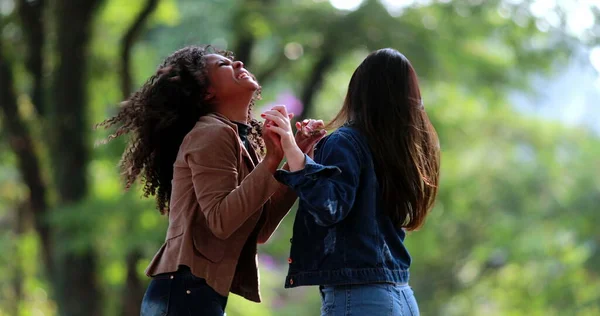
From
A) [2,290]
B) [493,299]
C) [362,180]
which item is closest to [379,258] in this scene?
[362,180]

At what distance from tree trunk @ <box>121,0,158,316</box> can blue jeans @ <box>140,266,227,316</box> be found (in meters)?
5.06

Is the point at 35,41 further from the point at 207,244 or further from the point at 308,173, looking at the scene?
the point at 308,173

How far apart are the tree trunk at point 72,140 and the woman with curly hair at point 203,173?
5376 millimetres

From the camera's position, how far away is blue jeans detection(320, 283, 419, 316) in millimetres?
2135

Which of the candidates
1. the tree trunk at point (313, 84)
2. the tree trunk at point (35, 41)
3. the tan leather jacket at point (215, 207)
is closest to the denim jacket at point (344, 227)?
the tan leather jacket at point (215, 207)

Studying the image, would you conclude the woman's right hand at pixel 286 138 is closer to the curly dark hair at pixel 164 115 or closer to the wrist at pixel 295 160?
the wrist at pixel 295 160

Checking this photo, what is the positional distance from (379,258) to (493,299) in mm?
9574

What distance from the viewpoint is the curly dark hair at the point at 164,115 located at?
7.76 feet

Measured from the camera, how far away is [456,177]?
9.65 m

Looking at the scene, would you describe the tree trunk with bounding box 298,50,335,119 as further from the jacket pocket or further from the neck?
the jacket pocket

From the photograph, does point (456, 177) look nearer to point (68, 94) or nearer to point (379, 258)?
point (68, 94)

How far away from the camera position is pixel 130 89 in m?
7.48

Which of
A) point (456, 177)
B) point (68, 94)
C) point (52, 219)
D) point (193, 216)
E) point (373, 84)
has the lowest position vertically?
point (193, 216)

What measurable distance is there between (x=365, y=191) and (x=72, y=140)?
19.8 ft
